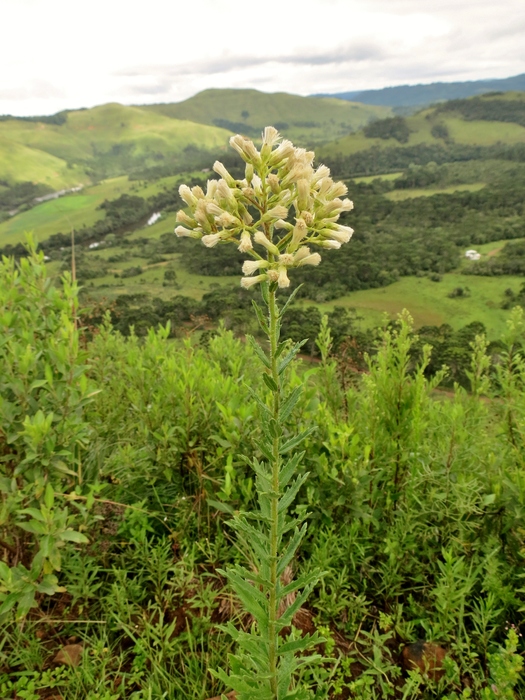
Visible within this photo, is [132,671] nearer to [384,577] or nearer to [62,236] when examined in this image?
[384,577]

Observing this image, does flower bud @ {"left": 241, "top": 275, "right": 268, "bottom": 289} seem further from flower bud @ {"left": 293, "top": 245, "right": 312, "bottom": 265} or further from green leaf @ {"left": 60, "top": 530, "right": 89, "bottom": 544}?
green leaf @ {"left": 60, "top": 530, "right": 89, "bottom": 544}

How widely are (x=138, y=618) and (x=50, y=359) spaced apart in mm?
2003

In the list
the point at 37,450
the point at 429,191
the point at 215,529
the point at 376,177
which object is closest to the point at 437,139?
the point at 376,177

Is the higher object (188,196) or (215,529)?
(188,196)

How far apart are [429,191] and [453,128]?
3325 inches

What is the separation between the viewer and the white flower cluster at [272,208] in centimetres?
172

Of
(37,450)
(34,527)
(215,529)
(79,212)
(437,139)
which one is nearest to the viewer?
(34,527)

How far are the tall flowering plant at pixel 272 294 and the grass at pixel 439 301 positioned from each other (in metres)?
49.0

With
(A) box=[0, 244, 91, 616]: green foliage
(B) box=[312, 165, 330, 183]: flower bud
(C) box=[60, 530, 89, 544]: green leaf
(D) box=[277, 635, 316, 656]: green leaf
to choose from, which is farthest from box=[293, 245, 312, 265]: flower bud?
(C) box=[60, 530, 89, 544]: green leaf

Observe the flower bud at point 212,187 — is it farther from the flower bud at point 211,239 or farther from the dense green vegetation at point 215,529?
the dense green vegetation at point 215,529

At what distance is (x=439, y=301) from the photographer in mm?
61656

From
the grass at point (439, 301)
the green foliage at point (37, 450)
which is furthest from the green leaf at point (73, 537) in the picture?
the grass at point (439, 301)

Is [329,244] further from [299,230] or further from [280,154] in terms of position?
[280,154]

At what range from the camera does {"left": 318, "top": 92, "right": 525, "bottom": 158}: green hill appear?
16688cm
